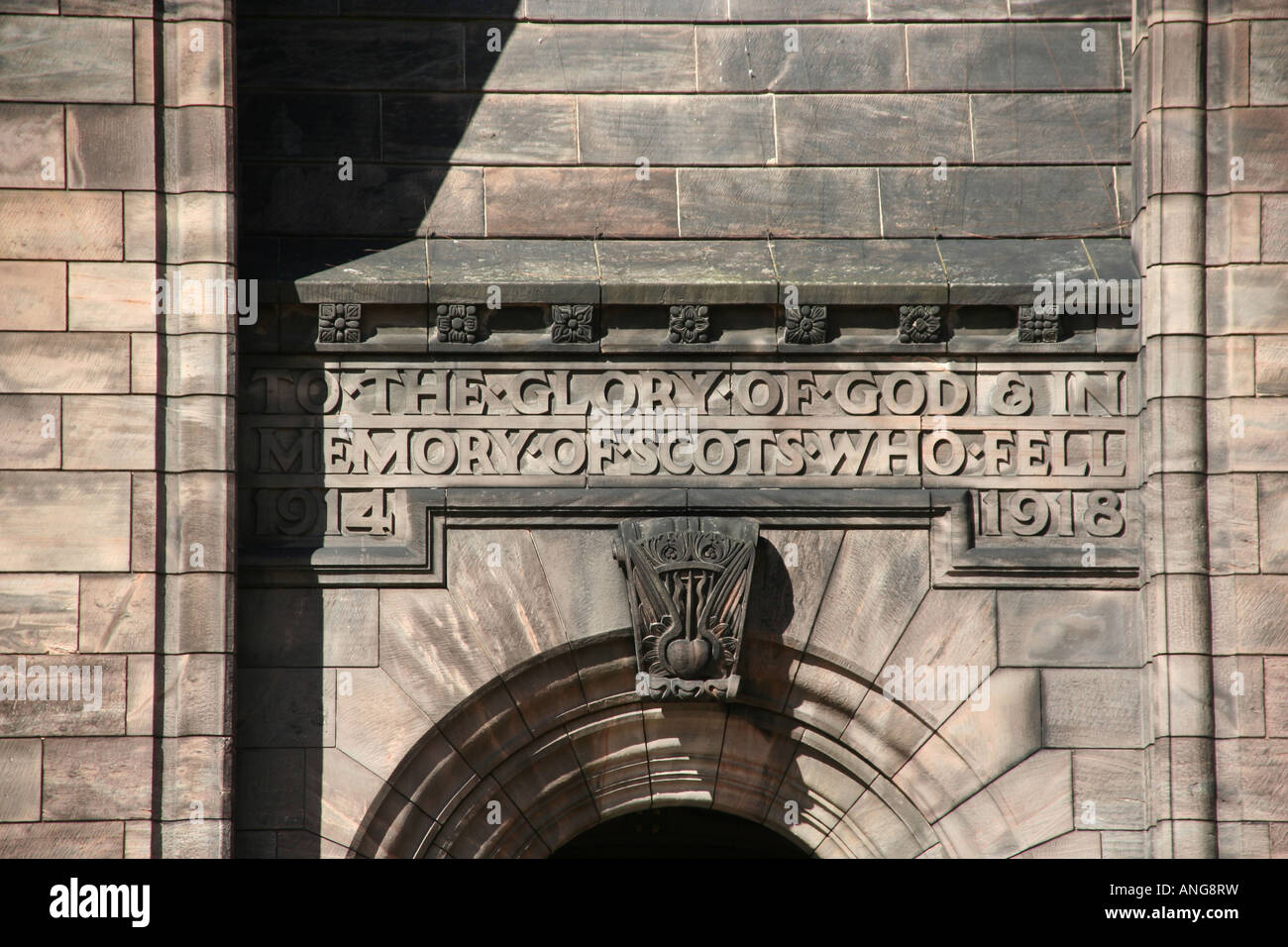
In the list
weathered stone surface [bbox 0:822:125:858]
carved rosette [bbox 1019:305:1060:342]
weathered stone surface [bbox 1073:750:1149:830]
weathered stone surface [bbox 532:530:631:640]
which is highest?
Answer: carved rosette [bbox 1019:305:1060:342]

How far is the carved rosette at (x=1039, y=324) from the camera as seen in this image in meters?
7.63

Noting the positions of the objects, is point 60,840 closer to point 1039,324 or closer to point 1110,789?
point 1110,789

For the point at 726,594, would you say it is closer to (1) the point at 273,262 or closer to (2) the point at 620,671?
(2) the point at 620,671

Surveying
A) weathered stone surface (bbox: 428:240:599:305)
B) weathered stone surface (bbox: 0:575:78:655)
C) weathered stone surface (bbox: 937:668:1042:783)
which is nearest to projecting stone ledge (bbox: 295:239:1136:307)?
weathered stone surface (bbox: 428:240:599:305)

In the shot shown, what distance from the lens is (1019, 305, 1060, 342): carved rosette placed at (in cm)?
763

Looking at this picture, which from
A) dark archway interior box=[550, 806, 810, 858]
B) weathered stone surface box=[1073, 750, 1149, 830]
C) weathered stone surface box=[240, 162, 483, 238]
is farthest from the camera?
dark archway interior box=[550, 806, 810, 858]

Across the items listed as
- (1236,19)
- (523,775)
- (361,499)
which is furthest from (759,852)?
(1236,19)

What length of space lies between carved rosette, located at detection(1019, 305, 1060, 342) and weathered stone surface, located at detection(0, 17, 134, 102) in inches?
173

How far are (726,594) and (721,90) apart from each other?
2667 millimetres

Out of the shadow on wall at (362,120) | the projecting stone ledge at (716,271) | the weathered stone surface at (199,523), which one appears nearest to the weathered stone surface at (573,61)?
the shadow on wall at (362,120)

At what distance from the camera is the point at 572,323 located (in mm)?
7594

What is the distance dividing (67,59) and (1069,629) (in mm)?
5449

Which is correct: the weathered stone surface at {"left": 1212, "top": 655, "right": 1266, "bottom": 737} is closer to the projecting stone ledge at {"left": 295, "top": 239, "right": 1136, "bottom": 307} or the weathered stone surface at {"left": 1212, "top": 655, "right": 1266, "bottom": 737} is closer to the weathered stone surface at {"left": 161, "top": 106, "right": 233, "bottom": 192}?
the projecting stone ledge at {"left": 295, "top": 239, "right": 1136, "bottom": 307}

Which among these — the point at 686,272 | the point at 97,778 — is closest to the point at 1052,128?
the point at 686,272
